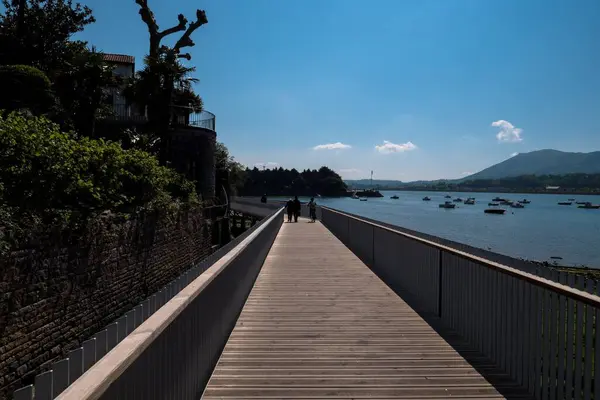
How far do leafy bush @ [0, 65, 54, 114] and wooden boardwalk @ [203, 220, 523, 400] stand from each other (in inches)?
610

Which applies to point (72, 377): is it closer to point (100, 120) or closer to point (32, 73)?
point (32, 73)

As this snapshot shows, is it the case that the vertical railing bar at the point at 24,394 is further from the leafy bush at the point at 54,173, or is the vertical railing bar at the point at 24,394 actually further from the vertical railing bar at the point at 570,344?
the leafy bush at the point at 54,173

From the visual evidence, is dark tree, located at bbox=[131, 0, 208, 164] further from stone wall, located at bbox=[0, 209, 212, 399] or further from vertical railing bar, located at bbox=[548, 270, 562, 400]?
vertical railing bar, located at bbox=[548, 270, 562, 400]

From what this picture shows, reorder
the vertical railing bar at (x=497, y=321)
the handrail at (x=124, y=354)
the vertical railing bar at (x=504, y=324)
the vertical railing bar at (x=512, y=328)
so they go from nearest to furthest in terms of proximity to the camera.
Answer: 1. the handrail at (x=124, y=354)
2. the vertical railing bar at (x=512, y=328)
3. the vertical railing bar at (x=504, y=324)
4. the vertical railing bar at (x=497, y=321)

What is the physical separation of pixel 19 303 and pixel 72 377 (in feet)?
23.3

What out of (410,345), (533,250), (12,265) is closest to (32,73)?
(12,265)

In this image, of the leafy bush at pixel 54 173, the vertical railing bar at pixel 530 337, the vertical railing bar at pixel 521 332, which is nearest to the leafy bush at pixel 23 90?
the leafy bush at pixel 54 173

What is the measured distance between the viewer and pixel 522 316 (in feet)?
14.3

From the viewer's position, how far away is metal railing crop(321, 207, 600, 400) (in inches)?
139

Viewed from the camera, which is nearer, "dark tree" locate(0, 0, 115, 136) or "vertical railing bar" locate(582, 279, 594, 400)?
"vertical railing bar" locate(582, 279, 594, 400)

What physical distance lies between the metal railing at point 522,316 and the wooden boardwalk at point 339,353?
29 centimetres

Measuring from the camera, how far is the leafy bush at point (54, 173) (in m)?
9.66

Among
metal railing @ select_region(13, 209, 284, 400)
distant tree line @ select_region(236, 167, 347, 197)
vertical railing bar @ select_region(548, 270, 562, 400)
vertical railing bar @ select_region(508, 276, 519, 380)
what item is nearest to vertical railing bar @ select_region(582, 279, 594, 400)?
vertical railing bar @ select_region(548, 270, 562, 400)

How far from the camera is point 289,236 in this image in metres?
20.7
